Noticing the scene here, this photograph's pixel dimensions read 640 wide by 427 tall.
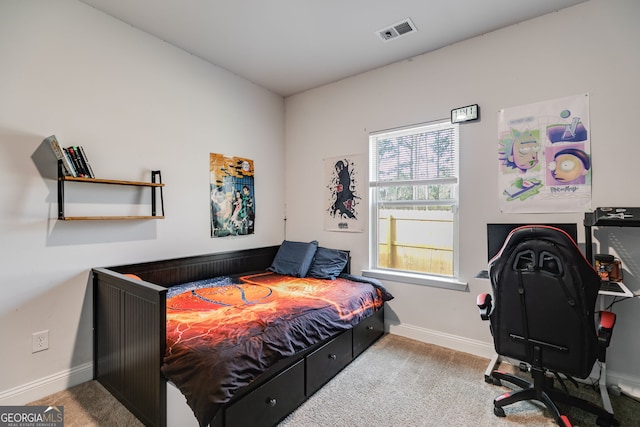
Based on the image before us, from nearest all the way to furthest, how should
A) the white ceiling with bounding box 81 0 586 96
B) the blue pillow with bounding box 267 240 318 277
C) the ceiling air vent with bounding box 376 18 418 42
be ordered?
the white ceiling with bounding box 81 0 586 96, the ceiling air vent with bounding box 376 18 418 42, the blue pillow with bounding box 267 240 318 277

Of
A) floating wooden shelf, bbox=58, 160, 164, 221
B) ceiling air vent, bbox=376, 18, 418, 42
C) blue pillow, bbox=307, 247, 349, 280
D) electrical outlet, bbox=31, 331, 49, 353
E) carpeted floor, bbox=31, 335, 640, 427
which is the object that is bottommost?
carpeted floor, bbox=31, 335, 640, 427

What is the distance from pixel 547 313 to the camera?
1623 millimetres

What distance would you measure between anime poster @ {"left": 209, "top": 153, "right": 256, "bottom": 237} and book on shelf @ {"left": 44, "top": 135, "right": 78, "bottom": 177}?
115 cm

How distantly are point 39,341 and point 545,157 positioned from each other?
390 cm

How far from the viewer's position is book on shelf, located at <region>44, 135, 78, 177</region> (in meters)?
1.94

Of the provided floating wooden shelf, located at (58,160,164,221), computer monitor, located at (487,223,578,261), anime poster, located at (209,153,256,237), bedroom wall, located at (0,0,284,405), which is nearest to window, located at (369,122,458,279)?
computer monitor, located at (487,223,578,261)

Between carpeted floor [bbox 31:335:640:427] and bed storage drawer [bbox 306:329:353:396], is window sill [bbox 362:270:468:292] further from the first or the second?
bed storage drawer [bbox 306:329:353:396]

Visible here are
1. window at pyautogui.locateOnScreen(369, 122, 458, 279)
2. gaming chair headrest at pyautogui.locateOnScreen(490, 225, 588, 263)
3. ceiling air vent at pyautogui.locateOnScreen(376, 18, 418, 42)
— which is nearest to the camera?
gaming chair headrest at pyautogui.locateOnScreen(490, 225, 588, 263)

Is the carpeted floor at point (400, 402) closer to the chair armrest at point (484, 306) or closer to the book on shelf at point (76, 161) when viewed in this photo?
the chair armrest at point (484, 306)

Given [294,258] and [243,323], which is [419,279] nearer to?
[294,258]

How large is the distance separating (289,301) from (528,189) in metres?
2.10

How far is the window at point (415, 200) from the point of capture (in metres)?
2.83

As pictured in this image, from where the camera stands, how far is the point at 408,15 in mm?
2322

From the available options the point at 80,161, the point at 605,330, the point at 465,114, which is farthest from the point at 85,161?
the point at 605,330
